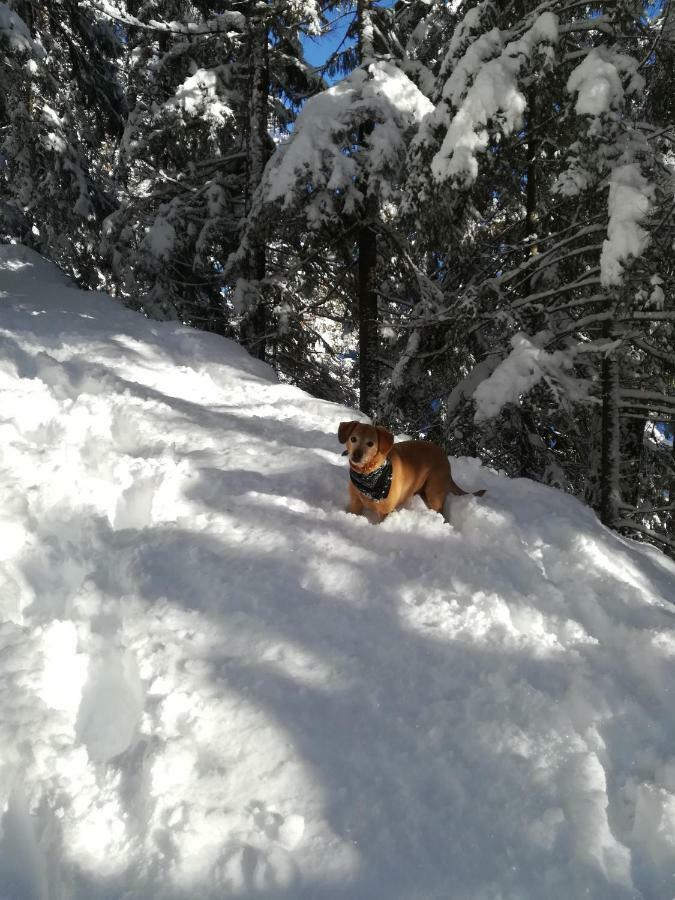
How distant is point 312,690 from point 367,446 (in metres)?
1.48

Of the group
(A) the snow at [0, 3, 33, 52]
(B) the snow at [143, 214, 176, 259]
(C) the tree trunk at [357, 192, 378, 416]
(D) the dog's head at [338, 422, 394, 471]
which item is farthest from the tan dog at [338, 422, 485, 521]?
(B) the snow at [143, 214, 176, 259]

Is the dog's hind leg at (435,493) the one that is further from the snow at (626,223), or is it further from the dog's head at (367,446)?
the snow at (626,223)

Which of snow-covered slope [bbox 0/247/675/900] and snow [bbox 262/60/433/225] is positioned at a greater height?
snow [bbox 262/60/433/225]

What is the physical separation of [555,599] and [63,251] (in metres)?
11.3

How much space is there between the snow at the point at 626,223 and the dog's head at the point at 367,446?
2954 millimetres

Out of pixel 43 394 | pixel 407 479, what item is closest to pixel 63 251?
pixel 43 394

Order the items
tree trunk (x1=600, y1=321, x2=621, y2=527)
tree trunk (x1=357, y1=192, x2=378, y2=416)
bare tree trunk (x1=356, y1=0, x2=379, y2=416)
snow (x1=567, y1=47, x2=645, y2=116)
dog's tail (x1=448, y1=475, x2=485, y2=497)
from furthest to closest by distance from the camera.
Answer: tree trunk (x1=357, y1=192, x2=378, y2=416), bare tree trunk (x1=356, y1=0, x2=379, y2=416), tree trunk (x1=600, y1=321, x2=621, y2=527), snow (x1=567, y1=47, x2=645, y2=116), dog's tail (x1=448, y1=475, x2=485, y2=497)

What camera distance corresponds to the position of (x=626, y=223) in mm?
4664

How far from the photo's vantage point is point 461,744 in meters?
1.98

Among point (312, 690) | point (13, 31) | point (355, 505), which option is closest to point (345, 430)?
point (355, 505)

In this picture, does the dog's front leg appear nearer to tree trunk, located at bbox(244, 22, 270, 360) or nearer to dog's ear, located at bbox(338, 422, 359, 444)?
dog's ear, located at bbox(338, 422, 359, 444)

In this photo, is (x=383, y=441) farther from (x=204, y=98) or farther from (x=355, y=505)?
A: (x=204, y=98)

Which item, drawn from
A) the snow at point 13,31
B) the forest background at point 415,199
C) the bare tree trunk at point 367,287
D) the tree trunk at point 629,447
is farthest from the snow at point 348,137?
the tree trunk at point 629,447

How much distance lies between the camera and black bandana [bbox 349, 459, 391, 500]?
3.25 m
